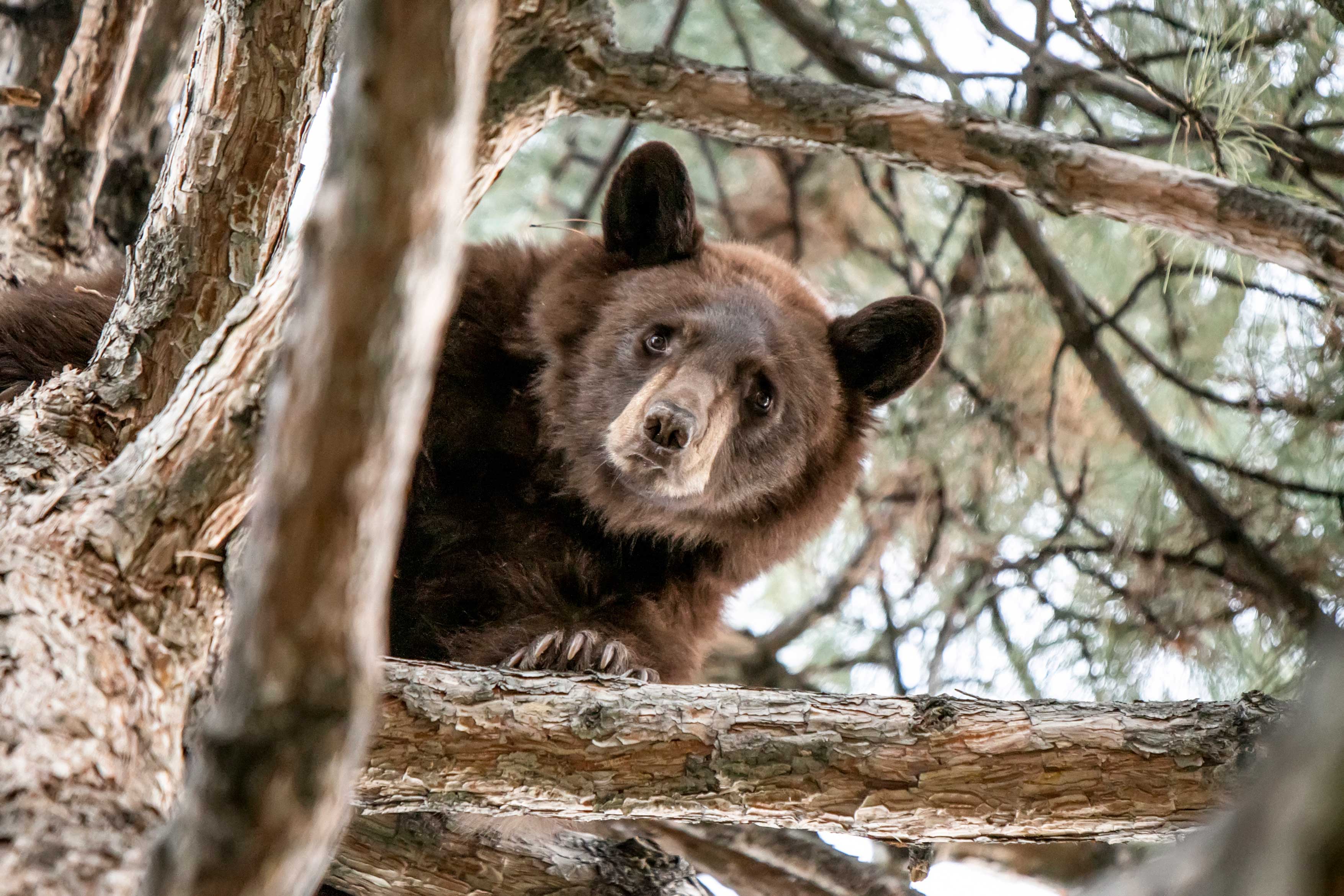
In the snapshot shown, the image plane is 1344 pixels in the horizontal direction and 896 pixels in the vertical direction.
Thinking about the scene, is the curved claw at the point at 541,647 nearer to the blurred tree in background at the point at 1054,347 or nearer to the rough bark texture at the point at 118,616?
the rough bark texture at the point at 118,616

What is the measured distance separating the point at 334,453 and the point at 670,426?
246 cm

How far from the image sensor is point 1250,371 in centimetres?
471

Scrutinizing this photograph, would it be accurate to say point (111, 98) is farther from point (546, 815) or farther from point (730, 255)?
point (546, 815)

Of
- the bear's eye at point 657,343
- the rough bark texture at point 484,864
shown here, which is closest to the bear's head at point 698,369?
the bear's eye at point 657,343

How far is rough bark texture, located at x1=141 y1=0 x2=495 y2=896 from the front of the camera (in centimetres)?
118

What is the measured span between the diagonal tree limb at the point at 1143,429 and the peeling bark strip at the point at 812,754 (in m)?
1.77

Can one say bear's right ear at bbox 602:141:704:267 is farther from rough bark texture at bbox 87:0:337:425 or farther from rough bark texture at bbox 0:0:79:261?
rough bark texture at bbox 0:0:79:261

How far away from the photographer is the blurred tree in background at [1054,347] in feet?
14.0

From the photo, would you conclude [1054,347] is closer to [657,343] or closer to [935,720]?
[657,343]

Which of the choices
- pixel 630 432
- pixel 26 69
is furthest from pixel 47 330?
pixel 630 432

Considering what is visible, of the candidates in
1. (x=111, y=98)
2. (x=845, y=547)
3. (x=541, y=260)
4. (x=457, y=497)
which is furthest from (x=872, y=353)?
(x=111, y=98)

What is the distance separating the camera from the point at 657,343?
→ 164 inches

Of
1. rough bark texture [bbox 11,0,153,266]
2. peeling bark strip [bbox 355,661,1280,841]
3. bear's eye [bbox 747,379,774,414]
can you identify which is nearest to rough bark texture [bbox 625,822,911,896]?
bear's eye [bbox 747,379,774,414]

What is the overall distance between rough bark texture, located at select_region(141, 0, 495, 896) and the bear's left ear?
3.33 meters
